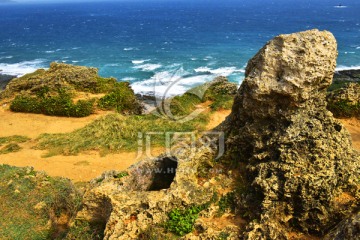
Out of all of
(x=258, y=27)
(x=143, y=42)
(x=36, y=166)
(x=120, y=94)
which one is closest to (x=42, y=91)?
(x=120, y=94)

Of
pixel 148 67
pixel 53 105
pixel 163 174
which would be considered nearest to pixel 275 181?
pixel 163 174

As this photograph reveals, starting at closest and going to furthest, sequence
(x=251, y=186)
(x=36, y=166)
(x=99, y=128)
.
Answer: (x=251, y=186) < (x=36, y=166) < (x=99, y=128)

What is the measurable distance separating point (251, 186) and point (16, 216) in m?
8.00

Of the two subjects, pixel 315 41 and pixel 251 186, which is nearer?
pixel 315 41

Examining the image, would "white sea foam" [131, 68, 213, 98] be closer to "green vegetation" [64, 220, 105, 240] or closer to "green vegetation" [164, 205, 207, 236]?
"green vegetation" [64, 220, 105, 240]

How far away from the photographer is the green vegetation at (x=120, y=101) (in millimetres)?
24547

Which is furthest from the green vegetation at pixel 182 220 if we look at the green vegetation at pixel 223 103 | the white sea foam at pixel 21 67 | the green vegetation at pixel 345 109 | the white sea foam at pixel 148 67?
the white sea foam at pixel 21 67

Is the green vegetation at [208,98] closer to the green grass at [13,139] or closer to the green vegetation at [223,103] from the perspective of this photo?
the green vegetation at [223,103]

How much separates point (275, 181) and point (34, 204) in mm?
8527

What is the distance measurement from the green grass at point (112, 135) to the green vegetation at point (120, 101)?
348 cm

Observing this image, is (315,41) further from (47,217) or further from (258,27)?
(258,27)

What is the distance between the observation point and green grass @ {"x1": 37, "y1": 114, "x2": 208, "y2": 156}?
17641 millimetres

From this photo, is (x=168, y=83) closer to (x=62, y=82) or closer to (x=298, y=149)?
(x=62, y=82)

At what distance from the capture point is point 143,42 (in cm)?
7875
